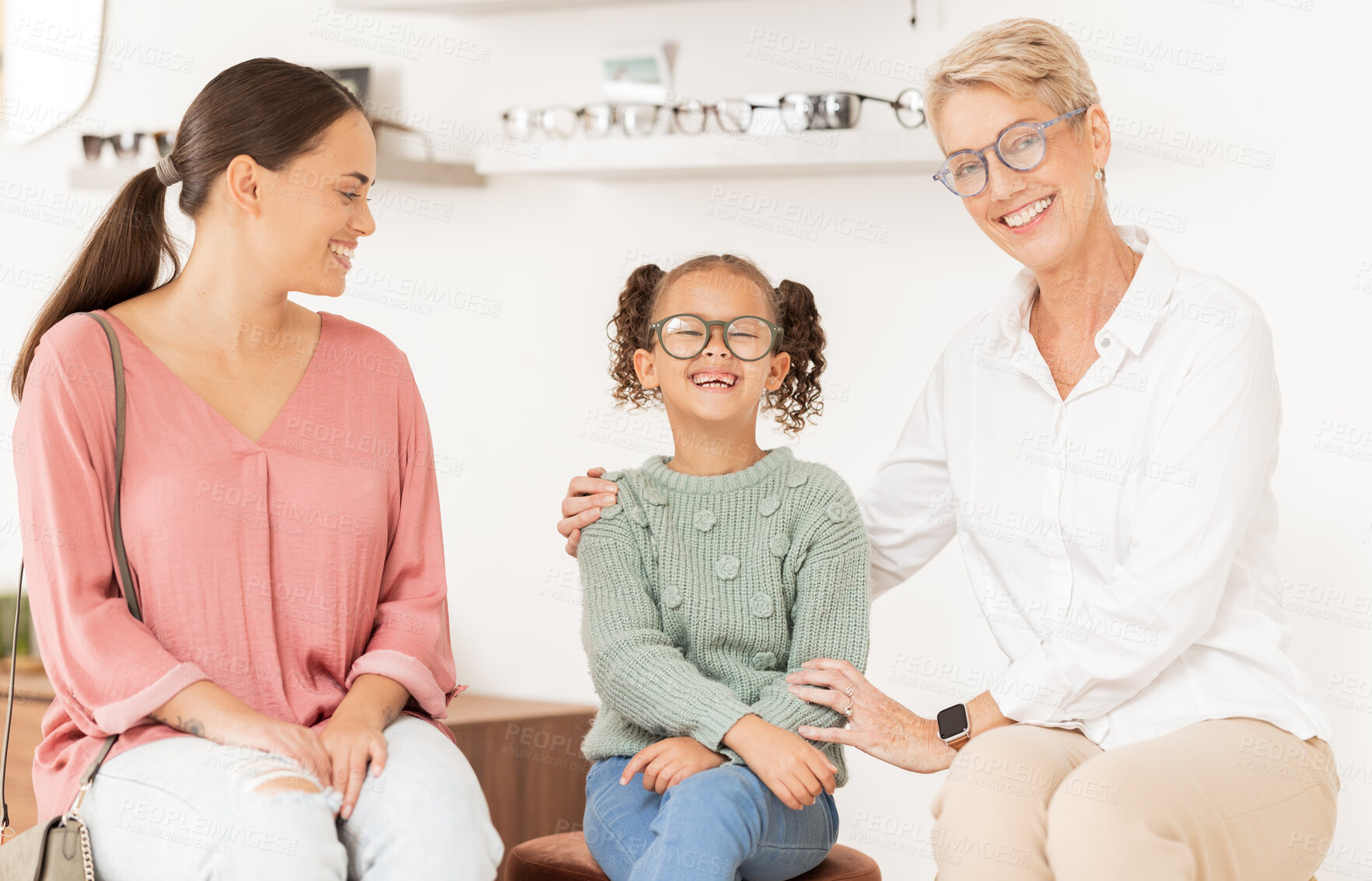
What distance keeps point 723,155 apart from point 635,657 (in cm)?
104

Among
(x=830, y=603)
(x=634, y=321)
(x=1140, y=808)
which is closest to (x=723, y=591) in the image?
(x=830, y=603)

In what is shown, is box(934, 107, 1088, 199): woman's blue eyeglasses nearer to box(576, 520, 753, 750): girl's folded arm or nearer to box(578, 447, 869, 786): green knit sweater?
box(578, 447, 869, 786): green knit sweater

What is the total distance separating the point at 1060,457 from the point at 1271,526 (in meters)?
0.28

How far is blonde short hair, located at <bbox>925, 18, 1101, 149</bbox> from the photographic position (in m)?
1.53

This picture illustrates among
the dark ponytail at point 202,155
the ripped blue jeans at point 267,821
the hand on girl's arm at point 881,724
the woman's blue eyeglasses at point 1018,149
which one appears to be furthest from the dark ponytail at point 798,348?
the ripped blue jeans at point 267,821

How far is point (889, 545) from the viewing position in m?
1.83

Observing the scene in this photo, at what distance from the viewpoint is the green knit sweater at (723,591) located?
1573 millimetres

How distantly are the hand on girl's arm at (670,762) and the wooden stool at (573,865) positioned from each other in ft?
0.42

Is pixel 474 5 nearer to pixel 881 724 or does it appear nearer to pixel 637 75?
pixel 637 75

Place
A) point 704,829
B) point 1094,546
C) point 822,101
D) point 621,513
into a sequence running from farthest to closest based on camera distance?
1. point 822,101
2. point 621,513
3. point 1094,546
4. point 704,829

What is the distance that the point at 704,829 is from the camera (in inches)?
53.3

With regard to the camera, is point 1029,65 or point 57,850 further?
point 1029,65

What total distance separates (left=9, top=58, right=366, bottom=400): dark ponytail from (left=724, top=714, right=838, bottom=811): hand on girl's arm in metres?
0.90

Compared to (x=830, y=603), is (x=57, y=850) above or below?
below
